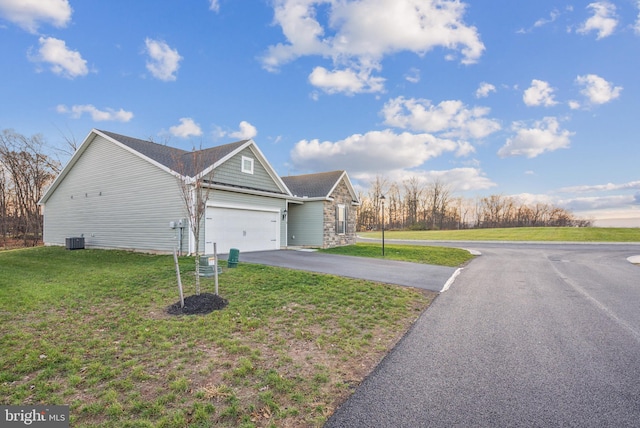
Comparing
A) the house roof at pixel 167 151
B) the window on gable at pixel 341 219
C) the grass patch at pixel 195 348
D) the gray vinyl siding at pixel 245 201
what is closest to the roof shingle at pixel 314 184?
the window on gable at pixel 341 219

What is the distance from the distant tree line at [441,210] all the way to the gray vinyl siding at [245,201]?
36426 millimetres

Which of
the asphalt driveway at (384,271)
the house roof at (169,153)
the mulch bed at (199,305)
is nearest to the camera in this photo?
the mulch bed at (199,305)

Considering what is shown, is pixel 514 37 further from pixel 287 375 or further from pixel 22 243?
pixel 22 243

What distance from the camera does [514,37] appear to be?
12.8 metres

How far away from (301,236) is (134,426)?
57.1 feet

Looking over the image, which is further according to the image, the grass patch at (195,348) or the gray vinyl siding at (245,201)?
the gray vinyl siding at (245,201)

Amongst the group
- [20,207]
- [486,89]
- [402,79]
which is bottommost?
[20,207]

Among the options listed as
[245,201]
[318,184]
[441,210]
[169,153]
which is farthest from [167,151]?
[441,210]

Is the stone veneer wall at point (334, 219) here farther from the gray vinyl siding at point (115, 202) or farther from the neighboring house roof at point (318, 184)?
the gray vinyl siding at point (115, 202)

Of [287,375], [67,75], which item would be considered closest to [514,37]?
[287,375]

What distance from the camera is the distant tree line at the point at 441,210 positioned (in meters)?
53.5

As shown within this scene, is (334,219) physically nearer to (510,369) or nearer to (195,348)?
(195,348)

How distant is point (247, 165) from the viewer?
1597 cm

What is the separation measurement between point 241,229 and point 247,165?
338 centimetres
